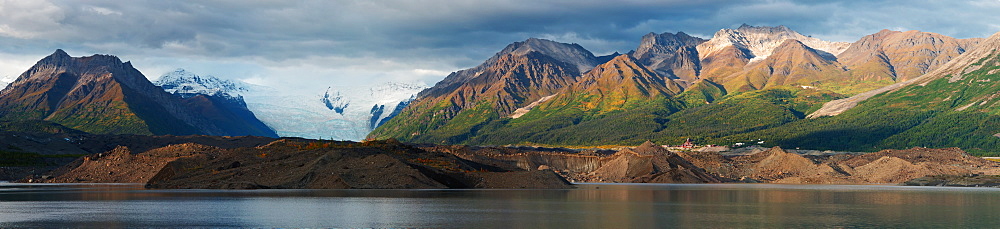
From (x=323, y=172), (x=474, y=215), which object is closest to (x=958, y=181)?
(x=323, y=172)

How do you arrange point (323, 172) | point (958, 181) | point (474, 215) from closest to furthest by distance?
point (474, 215) → point (323, 172) → point (958, 181)

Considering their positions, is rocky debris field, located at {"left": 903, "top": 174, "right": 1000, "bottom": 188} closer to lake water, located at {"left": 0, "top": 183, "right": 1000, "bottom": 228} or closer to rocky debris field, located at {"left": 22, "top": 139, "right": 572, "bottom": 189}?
rocky debris field, located at {"left": 22, "top": 139, "right": 572, "bottom": 189}

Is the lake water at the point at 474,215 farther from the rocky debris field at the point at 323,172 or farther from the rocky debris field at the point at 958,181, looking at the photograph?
the rocky debris field at the point at 958,181

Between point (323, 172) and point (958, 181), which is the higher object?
point (323, 172)

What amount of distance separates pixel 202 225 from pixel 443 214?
63.0ft

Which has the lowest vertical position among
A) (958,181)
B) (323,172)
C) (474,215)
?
(958,181)

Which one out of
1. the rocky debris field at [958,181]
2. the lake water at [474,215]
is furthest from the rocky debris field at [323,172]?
the rocky debris field at [958,181]

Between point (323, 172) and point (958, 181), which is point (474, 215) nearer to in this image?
point (323, 172)

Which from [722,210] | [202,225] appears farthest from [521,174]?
[202,225]

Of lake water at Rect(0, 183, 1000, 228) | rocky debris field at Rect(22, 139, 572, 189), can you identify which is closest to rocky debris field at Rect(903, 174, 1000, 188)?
rocky debris field at Rect(22, 139, 572, 189)

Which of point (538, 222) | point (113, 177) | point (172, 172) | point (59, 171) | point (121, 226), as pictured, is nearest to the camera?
point (121, 226)

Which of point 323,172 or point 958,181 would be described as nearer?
point 323,172

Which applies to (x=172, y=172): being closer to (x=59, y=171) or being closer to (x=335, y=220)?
(x=59, y=171)

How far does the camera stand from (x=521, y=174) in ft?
481
